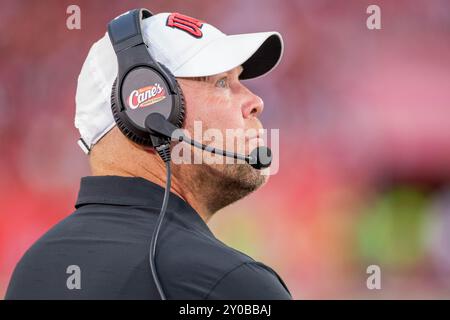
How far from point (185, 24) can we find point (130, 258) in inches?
18.7

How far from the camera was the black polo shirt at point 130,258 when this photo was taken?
3.15 feet

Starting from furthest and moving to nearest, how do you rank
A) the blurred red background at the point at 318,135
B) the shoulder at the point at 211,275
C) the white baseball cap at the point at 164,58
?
the blurred red background at the point at 318,135
the white baseball cap at the point at 164,58
the shoulder at the point at 211,275

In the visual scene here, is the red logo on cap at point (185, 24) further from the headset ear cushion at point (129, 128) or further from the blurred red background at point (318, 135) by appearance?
the blurred red background at point (318, 135)

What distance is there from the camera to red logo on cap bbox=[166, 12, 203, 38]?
1.28m

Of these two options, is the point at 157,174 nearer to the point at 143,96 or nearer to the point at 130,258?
the point at 143,96

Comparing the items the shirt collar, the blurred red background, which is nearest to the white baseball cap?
the shirt collar

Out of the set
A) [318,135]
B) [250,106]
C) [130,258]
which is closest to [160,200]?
[130,258]

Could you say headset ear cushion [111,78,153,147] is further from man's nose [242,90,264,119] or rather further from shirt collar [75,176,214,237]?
man's nose [242,90,264,119]

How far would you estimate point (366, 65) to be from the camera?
12.1ft

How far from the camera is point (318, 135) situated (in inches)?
144

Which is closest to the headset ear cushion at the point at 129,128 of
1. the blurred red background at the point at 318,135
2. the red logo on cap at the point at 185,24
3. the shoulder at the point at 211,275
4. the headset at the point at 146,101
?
the headset at the point at 146,101

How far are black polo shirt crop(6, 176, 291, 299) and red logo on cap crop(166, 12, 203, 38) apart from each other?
0.94 feet

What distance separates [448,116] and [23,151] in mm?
2134

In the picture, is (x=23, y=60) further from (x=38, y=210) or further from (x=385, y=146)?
(x=385, y=146)
